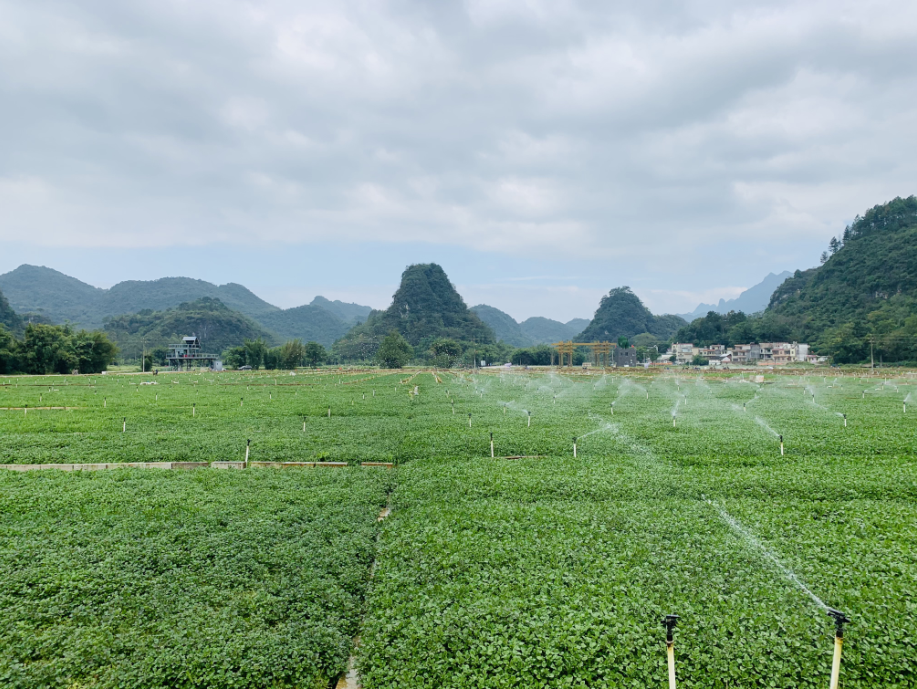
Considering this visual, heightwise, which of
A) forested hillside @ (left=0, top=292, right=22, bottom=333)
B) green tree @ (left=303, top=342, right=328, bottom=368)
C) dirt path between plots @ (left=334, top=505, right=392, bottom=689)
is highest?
forested hillside @ (left=0, top=292, right=22, bottom=333)

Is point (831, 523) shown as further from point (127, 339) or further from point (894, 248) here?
point (127, 339)

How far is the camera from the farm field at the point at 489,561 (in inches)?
224

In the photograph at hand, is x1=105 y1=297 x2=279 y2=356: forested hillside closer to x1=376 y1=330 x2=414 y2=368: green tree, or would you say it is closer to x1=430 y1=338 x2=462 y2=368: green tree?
x1=430 y1=338 x2=462 y2=368: green tree

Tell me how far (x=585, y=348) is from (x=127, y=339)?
465 ft

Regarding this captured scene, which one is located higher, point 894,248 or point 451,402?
point 894,248

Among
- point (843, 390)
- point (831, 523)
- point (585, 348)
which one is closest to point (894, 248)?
point (585, 348)

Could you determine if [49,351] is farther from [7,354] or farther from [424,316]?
[424,316]

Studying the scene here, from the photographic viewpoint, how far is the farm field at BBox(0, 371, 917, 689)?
570cm

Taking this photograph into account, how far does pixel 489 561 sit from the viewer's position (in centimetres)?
810

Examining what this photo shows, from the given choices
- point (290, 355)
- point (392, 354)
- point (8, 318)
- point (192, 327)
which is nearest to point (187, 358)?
point (290, 355)

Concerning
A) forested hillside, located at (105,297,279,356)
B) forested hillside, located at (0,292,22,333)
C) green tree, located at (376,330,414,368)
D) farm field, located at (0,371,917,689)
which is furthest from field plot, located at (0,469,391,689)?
forested hillside, located at (105,297,279,356)

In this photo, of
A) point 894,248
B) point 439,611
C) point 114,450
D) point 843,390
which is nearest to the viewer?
point 439,611

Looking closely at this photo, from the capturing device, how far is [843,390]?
133 feet

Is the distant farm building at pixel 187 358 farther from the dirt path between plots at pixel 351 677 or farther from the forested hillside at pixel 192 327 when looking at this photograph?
the dirt path between plots at pixel 351 677
